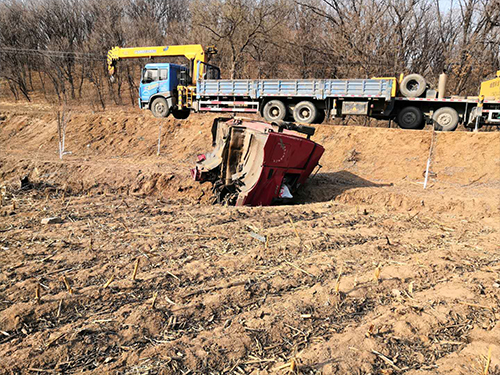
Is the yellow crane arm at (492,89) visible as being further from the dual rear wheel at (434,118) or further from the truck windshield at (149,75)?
the truck windshield at (149,75)

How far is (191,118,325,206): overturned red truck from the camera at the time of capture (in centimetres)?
747

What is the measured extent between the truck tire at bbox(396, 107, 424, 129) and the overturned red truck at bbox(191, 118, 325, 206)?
6.48 metres

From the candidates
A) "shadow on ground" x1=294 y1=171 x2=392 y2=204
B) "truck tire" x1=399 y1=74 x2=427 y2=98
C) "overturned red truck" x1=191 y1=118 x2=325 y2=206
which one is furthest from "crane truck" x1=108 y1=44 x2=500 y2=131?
"overturned red truck" x1=191 y1=118 x2=325 y2=206

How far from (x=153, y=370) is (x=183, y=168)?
30.0ft

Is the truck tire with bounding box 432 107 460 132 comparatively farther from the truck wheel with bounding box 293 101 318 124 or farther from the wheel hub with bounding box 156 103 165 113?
the wheel hub with bounding box 156 103 165 113

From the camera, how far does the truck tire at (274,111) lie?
14.4m

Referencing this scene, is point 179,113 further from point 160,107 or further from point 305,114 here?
point 305,114

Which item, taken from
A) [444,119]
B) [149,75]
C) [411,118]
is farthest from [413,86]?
[149,75]

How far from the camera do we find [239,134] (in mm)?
7766

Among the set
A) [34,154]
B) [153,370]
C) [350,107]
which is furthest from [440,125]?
[34,154]

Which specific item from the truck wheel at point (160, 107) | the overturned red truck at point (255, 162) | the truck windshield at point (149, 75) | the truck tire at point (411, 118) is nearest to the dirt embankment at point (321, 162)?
the truck wheel at point (160, 107)

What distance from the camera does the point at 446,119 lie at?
12.9 metres

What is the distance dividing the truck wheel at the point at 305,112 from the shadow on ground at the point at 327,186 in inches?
141

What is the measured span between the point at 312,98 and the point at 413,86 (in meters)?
3.43
